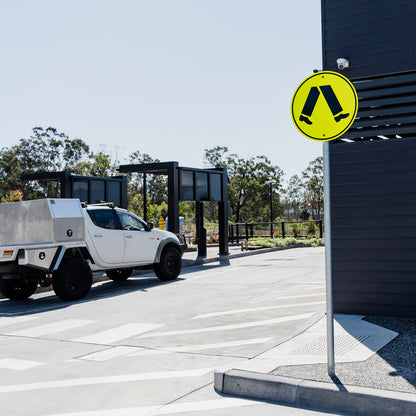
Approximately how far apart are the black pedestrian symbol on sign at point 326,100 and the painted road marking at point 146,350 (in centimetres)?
317

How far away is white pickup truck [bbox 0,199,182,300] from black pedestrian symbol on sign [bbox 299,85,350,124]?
7.40m

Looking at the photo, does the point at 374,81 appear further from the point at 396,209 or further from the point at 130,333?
the point at 130,333

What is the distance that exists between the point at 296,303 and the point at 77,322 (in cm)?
A: 386

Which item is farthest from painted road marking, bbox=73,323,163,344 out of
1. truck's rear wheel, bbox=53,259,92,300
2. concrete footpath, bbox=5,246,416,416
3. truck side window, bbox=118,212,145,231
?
truck side window, bbox=118,212,145,231

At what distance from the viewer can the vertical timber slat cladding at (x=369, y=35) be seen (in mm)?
7461

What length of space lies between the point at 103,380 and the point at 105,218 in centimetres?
771

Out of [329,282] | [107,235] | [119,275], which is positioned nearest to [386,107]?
[329,282]

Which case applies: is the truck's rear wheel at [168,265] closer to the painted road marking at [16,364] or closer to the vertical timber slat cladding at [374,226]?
the vertical timber slat cladding at [374,226]

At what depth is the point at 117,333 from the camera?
7734 millimetres

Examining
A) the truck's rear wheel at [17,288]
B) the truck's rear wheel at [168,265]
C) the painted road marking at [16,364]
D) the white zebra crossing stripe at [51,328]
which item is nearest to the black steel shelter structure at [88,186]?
the truck's rear wheel at [168,265]

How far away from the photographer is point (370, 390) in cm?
435

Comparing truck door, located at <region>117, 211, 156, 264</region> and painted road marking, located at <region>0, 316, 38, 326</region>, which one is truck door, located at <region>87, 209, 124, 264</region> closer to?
truck door, located at <region>117, 211, 156, 264</region>

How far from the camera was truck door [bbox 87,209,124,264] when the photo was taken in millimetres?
12336

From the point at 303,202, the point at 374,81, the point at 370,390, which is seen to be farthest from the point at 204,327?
the point at 303,202
